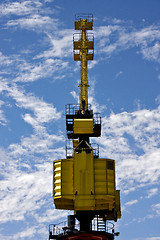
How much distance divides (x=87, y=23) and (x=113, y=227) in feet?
77.7

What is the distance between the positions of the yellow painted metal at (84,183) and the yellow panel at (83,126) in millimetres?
2879

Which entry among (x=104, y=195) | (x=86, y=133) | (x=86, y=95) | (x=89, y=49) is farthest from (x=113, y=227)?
(x=89, y=49)

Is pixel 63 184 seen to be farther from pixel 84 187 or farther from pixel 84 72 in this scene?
pixel 84 72

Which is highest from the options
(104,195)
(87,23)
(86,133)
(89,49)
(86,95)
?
(87,23)

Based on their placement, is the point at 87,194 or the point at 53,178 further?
the point at 53,178

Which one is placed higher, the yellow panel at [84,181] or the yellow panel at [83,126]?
the yellow panel at [83,126]

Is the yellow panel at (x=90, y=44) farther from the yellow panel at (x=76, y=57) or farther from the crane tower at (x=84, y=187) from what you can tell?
the crane tower at (x=84, y=187)

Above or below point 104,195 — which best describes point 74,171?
above

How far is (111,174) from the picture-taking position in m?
28.2

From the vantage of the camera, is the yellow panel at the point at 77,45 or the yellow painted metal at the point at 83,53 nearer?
the yellow painted metal at the point at 83,53

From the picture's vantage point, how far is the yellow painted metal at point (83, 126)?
30.6 m

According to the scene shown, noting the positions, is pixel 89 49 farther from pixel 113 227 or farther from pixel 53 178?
pixel 113 227

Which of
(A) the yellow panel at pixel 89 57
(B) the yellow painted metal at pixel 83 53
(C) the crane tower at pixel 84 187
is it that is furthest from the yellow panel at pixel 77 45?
(C) the crane tower at pixel 84 187

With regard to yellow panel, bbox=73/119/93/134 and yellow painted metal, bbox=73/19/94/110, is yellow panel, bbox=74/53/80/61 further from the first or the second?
yellow panel, bbox=73/119/93/134
